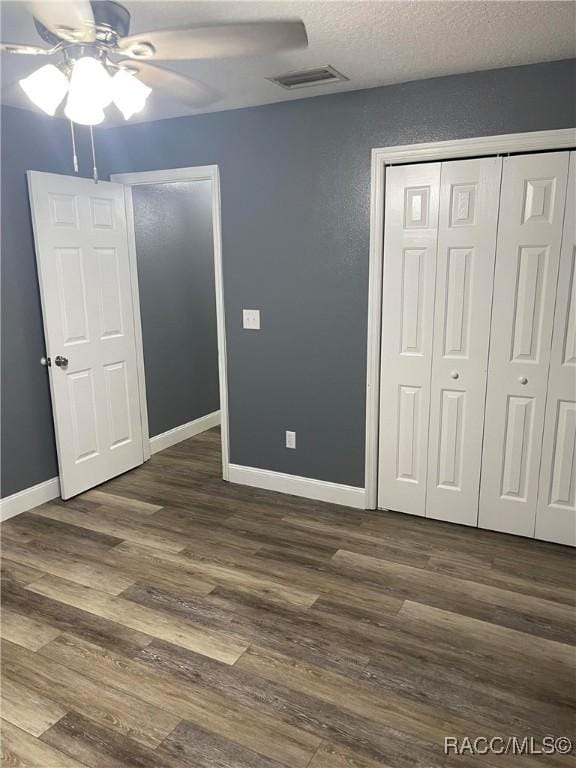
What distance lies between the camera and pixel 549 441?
2.95m

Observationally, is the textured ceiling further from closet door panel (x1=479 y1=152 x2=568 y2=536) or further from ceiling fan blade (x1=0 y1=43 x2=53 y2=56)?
closet door panel (x1=479 y1=152 x2=568 y2=536)

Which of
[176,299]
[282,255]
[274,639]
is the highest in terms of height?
[282,255]

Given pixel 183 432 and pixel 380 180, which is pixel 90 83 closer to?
pixel 380 180

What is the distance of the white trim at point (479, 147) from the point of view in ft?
8.69

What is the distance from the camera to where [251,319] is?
11.9 feet

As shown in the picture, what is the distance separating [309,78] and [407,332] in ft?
4.69

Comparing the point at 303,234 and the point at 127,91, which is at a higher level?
the point at 127,91

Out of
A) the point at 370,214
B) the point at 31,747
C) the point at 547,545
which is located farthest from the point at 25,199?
the point at 547,545

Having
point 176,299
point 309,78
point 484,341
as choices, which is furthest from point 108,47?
point 176,299

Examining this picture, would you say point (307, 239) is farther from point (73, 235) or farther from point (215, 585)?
point (215, 585)

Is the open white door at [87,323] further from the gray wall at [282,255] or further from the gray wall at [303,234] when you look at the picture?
the gray wall at [303,234]

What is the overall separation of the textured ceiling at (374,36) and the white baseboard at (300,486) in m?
2.33

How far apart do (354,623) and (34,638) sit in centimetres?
138

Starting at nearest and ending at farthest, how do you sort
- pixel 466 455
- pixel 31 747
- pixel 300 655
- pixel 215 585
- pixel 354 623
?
pixel 31 747
pixel 300 655
pixel 354 623
pixel 215 585
pixel 466 455
